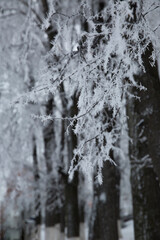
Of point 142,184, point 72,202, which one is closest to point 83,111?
point 142,184

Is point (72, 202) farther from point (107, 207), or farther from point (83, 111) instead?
point (83, 111)

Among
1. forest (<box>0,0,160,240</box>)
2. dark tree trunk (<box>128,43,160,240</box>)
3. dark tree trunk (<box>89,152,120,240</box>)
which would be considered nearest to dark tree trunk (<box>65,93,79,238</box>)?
forest (<box>0,0,160,240</box>)

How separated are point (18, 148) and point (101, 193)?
25.1 ft

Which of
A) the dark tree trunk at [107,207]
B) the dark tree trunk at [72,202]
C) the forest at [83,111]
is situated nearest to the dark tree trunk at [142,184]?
the forest at [83,111]

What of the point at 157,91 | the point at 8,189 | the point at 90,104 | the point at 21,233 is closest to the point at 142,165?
the point at 157,91

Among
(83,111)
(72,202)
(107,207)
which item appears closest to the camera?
(83,111)

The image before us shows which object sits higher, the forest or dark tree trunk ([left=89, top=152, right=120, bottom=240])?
the forest

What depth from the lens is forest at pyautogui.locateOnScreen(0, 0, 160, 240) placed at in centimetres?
409

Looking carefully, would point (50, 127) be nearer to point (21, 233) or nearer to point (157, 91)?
point (21, 233)

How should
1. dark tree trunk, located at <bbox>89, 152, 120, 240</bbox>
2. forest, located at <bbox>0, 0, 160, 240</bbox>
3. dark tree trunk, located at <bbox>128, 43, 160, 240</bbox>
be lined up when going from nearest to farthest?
forest, located at <bbox>0, 0, 160, 240</bbox>, dark tree trunk, located at <bbox>128, 43, 160, 240</bbox>, dark tree trunk, located at <bbox>89, 152, 120, 240</bbox>

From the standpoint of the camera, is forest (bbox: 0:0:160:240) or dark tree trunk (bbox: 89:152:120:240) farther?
dark tree trunk (bbox: 89:152:120:240)

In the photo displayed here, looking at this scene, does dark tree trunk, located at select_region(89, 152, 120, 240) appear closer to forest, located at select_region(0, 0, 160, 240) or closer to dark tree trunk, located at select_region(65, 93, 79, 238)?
forest, located at select_region(0, 0, 160, 240)

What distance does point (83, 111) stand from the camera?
4.26 meters

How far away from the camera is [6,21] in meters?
14.4
